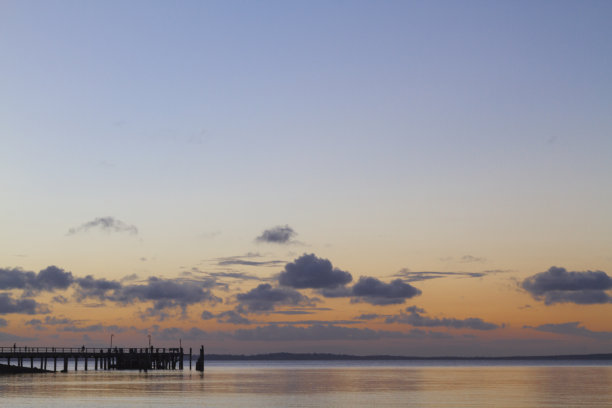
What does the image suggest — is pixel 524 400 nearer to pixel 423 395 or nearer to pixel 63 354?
pixel 423 395

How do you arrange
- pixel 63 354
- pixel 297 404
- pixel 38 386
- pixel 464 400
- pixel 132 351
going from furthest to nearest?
pixel 132 351, pixel 63 354, pixel 38 386, pixel 464 400, pixel 297 404

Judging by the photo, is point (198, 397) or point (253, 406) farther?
point (198, 397)

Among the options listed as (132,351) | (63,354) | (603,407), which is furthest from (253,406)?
(132,351)

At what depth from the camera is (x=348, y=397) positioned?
9244 centimetres

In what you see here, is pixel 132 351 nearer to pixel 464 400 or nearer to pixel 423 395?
pixel 423 395

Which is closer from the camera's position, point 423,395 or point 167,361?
point 423,395

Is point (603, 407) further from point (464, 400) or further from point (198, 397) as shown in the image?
point (198, 397)

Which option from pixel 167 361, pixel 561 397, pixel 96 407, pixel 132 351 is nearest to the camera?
pixel 96 407

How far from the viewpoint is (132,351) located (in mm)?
158500

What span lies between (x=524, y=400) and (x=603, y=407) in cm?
1262

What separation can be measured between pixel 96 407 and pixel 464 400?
40776 millimetres

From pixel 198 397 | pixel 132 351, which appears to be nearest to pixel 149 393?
pixel 198 397

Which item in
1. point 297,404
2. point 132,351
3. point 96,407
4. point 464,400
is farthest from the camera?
point 132,351

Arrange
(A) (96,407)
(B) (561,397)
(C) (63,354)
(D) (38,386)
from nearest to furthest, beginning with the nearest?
(A) (96,407), (B) (561,397), (D) (38,386), (C) (63,354)
